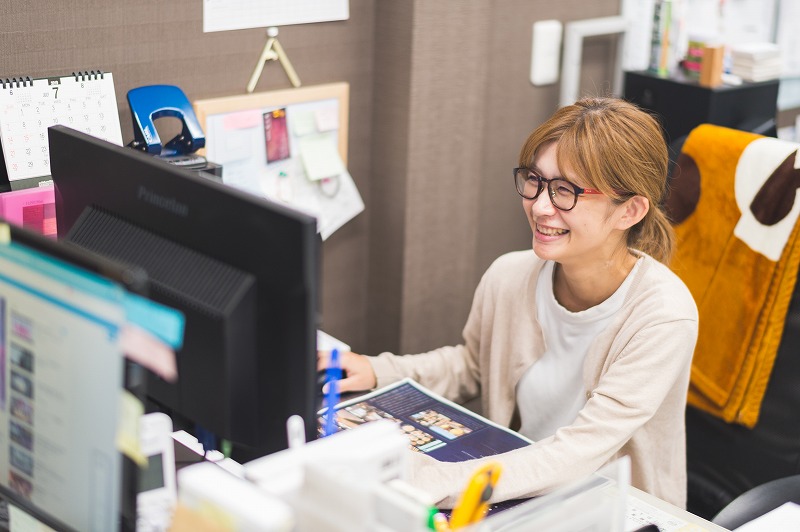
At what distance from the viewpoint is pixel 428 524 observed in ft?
3.06

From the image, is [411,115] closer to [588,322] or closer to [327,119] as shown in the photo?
[327,119]

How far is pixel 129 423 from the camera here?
0.95 metres

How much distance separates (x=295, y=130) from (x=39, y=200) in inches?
30.4

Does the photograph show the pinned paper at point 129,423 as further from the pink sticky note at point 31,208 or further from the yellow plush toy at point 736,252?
the yellow plush toy at point 736,252

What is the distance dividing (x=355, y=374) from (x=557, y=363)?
1.24 feet

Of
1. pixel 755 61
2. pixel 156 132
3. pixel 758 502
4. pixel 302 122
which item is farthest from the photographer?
pixel 755 61

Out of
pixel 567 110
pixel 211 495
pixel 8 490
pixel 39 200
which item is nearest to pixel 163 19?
pixel 39 200

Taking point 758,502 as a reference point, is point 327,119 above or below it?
above

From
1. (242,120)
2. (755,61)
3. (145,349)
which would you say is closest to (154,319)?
(145,349)

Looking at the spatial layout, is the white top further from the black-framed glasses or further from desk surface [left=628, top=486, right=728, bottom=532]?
desk surface [left=628, top=486, right=728, bottom=532]

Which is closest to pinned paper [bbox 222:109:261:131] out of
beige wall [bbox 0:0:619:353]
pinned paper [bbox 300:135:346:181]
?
beige wall [bbox 0:0:619:353]

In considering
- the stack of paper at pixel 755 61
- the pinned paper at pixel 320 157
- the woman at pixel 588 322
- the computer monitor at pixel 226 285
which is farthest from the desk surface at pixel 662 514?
the stack of paper at pixel 755 61

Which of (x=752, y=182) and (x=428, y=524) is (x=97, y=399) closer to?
(x=428, y=524)

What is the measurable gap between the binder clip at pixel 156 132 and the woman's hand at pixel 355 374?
0.40 metres
